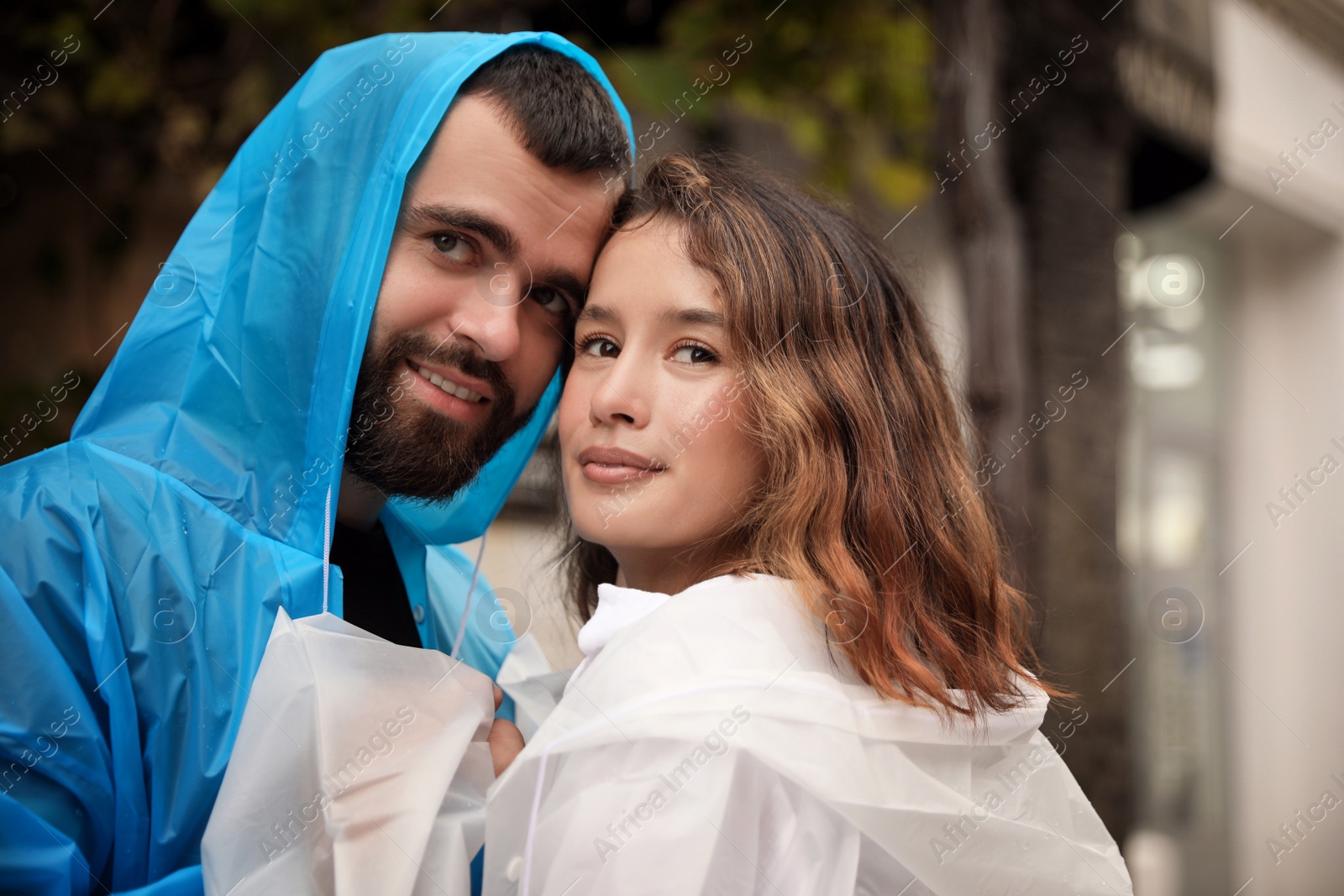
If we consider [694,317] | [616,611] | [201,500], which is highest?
[694,317]

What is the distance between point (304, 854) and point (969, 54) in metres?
2.18

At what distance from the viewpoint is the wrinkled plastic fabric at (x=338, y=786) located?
3.92ft

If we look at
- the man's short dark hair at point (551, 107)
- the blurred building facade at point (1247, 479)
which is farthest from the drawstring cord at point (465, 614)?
the blurred building facade at point (1247, 479)

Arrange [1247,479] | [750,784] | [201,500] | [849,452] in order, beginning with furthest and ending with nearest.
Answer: [1247,479], [849,452], [201,500], [750,784]

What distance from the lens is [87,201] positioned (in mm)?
3725

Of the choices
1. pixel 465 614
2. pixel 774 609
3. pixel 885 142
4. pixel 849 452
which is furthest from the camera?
pixel 885 142

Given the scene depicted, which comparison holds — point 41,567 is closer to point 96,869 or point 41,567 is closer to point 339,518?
point 96,869

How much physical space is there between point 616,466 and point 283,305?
1.79 ft

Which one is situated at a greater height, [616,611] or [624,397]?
[624,397]

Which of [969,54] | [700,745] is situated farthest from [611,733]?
[969,54]

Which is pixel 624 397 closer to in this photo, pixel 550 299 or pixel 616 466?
pixel 616 466

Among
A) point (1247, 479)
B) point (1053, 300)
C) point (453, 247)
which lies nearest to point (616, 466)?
point (453, 247)

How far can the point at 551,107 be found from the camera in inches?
68.4

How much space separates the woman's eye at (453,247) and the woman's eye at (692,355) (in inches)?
15.9
